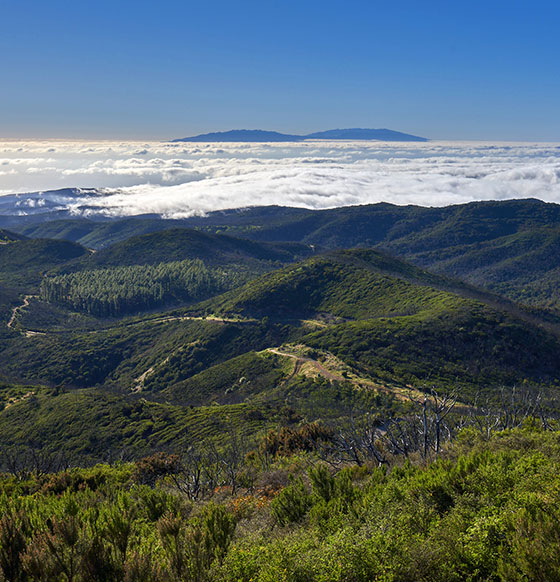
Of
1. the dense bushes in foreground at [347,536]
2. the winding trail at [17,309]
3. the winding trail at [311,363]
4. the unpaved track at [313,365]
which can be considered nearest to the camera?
the dense bushes in foreground at [347,536]

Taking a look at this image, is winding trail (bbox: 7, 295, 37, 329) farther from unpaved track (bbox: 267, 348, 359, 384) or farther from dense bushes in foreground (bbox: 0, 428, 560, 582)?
dense bushes in foreground (bbox: 0, 428, 560, 582)

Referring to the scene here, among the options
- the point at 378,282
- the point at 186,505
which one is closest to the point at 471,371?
the point at 378,282

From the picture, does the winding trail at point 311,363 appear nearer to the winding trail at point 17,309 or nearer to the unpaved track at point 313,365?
the unpaved track at point 313,365

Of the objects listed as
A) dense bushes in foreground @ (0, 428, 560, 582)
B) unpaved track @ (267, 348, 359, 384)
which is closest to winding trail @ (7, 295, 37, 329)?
unpaved track @ (267, 348, 359, 384)

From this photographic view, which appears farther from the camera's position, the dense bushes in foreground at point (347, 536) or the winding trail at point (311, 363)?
the winding trail at point (311, 363)

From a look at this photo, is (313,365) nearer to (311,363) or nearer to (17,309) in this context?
(311,363)

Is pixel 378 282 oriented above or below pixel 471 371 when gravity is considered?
above

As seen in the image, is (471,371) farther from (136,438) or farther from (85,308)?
(85,308)

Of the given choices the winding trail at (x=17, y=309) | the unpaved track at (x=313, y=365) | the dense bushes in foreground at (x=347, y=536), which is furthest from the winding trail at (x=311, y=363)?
the winding trail at (x=17, y=309)

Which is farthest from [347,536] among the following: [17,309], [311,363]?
[17,309]
